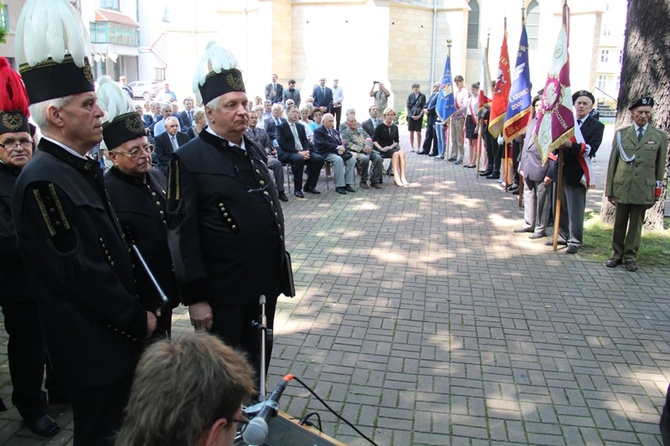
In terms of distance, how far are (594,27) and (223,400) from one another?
32446mm

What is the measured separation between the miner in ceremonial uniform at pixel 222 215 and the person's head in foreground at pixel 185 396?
1.58 m

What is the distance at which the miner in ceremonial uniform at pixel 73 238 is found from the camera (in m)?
2.46

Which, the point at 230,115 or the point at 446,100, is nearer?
the point at 230,115

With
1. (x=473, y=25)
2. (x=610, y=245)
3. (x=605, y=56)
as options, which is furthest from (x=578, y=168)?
(x=605, y=56)

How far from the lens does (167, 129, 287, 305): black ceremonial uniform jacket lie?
10.6 feet

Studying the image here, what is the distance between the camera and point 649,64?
9.05 metres

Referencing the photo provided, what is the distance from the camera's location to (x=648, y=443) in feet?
12.8

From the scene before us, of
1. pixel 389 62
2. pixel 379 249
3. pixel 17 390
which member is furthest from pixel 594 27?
pixel 17 390

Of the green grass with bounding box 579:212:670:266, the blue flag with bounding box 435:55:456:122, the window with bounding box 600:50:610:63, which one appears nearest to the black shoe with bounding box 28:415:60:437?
the green grass with bounding box 579:212:670:266

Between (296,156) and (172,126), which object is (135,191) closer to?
(172,126)

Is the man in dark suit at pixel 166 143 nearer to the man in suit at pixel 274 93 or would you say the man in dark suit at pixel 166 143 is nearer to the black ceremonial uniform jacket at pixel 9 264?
the black ceremonial uniform jacket at pixel 9 264

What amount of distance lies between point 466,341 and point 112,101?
12.0 feet

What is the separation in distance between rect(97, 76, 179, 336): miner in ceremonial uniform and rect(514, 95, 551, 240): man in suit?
6.60 meters

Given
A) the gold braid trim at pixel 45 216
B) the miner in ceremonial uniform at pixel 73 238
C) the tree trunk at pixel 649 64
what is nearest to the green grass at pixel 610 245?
the tree trunk at pixel 649 64
